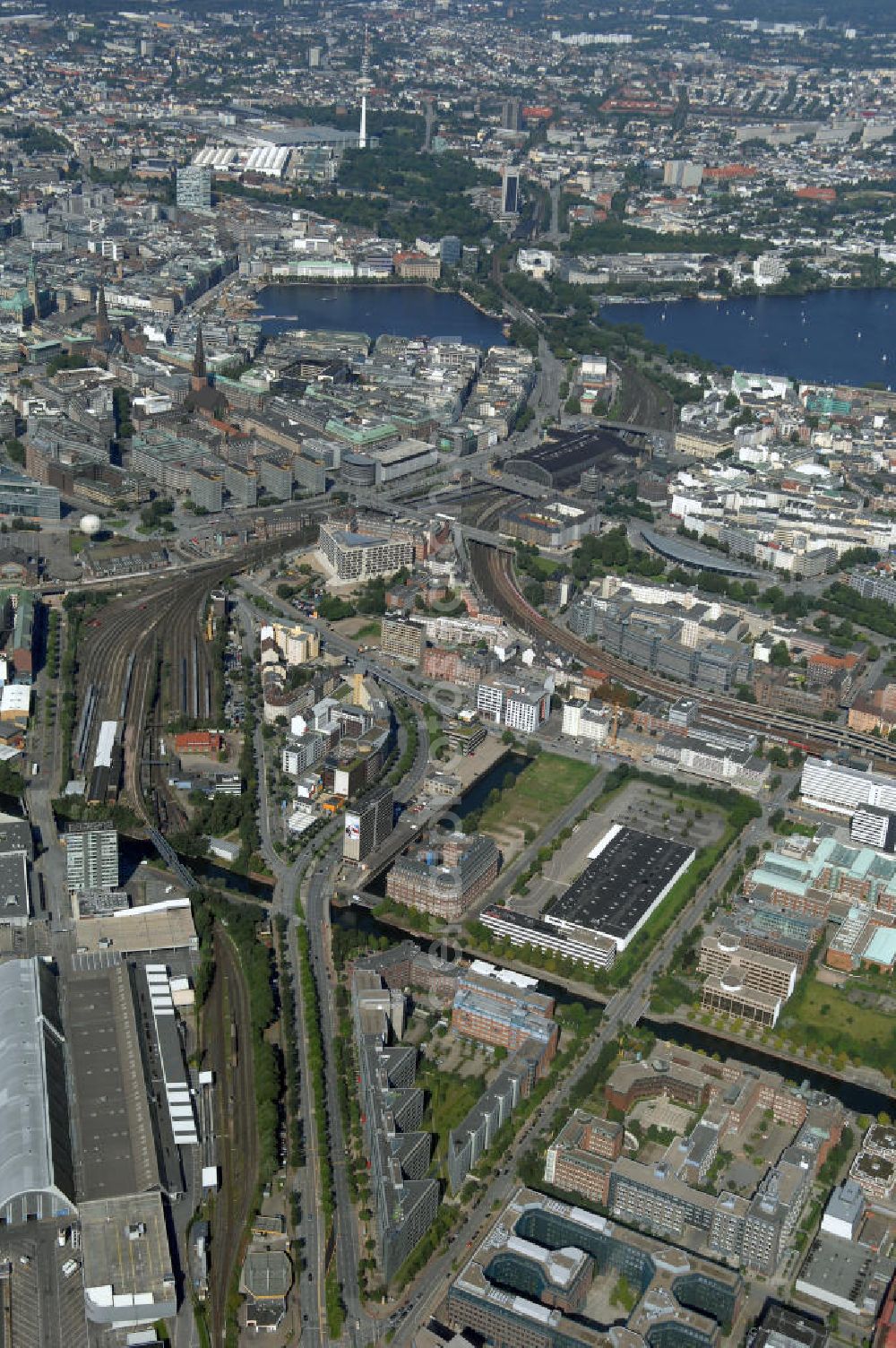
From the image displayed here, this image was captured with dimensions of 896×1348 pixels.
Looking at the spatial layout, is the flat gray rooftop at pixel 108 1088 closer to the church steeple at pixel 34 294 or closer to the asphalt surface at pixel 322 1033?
the asphalt surface at pixel 322 1033

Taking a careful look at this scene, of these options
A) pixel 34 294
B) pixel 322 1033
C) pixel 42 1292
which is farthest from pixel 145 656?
pixel 34 294

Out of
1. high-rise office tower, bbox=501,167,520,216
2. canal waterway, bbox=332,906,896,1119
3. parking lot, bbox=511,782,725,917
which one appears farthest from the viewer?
high-rise office tower, bbox=501,167,520,216

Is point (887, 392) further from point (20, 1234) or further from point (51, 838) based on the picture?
point (20, 1234)

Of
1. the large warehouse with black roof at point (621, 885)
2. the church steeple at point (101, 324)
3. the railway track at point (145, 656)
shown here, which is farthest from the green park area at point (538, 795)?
the church steeple at point (101, 324)

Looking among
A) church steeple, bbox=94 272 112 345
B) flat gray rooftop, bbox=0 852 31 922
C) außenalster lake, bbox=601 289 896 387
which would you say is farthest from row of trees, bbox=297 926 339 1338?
außenalster lake, bbox=601 289 896 387

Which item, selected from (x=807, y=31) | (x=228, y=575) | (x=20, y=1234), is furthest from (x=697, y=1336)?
(x=807, y=31)

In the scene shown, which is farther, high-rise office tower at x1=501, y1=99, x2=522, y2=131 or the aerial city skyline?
high-rise office tower at x1=501, y1=99, x2=522, y2=131

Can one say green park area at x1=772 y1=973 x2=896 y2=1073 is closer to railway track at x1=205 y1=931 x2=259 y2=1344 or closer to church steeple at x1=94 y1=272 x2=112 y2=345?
railway track at x1=205 y1=931 x2=259 y2=1344
